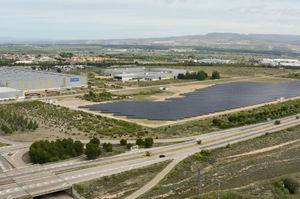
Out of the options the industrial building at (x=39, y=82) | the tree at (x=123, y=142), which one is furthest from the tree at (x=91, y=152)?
the industrial building at (x=39, y=82)

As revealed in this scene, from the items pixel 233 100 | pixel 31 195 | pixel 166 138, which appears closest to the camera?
pixel 31 195

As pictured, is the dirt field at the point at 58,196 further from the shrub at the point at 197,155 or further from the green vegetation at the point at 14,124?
the green vegetation at the point at 14,124

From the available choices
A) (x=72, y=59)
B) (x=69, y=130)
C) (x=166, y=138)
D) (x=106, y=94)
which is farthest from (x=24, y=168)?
(x=72, y=59)

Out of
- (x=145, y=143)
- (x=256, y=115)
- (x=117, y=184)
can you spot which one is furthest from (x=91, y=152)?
(x=256, y=115)

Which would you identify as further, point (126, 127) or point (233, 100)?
point (233, 100)

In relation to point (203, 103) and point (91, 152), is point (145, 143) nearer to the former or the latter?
point (91, 152)

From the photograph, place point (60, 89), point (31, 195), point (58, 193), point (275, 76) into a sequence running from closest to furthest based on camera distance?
point (31, 195), point (58, 193), point (60, 89), point (275, 76)

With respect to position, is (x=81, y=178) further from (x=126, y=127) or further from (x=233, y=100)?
(x=233, y=100)
